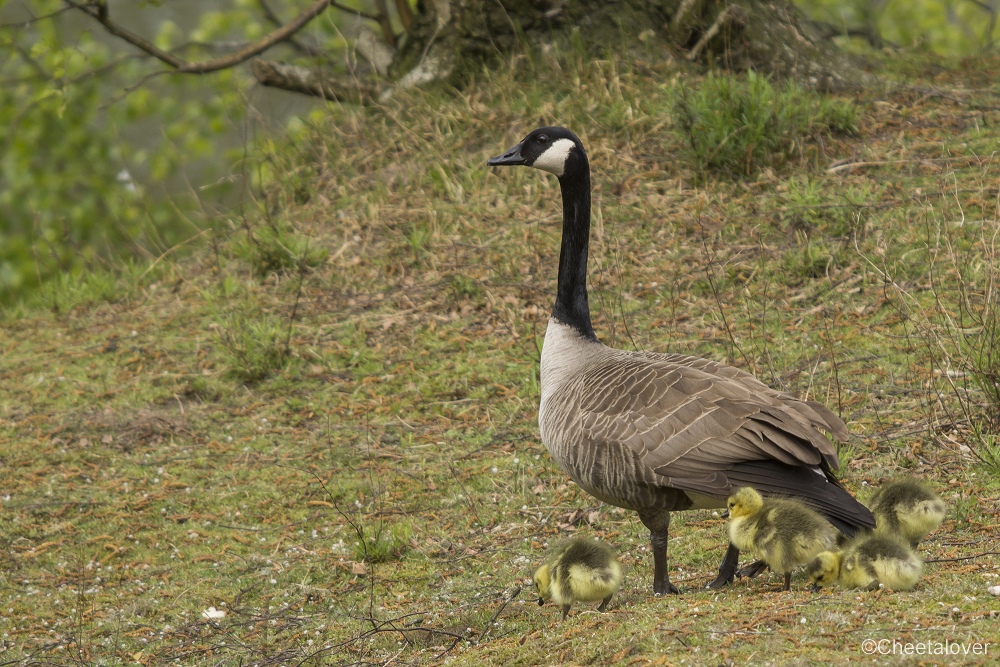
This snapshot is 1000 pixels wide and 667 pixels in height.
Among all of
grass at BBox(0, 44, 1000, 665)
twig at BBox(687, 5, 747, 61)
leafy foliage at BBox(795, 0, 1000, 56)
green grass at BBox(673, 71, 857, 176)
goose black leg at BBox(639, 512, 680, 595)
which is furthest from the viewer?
leafy foliage at BBox(795, 0, 1000, 56)

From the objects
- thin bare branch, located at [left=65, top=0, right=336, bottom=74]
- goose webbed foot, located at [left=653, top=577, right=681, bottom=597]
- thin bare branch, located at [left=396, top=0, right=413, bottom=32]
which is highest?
thin bare branch, located at [left=396, top=0, right=413, bottom=32]

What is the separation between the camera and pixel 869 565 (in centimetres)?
402

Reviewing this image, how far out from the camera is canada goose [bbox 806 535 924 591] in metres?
3.95

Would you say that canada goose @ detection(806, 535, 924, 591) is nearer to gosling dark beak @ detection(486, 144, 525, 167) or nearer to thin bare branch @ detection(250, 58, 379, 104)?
gosling dark beak @ detection(486, 144, 525, 167)

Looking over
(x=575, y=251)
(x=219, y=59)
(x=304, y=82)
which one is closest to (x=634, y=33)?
(x=304, y=82)

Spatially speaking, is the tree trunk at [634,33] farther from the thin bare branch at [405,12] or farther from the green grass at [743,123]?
the green grass at [743,123]

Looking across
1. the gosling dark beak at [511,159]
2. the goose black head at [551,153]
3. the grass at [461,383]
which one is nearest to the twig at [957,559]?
the grass at [461,383]

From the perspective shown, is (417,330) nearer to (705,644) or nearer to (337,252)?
(337,252)

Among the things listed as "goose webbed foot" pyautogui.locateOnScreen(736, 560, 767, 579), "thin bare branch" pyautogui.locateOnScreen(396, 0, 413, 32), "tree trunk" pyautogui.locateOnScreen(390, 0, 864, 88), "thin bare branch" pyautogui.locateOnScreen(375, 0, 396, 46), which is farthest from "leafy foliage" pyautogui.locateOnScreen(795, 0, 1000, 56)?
"goose webbed foot" pyautogui.locateOnScreen(736, 560, 767, 579)

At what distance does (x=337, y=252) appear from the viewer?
10.5m

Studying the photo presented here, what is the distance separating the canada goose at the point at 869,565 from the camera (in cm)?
395

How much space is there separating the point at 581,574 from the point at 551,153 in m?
2.71

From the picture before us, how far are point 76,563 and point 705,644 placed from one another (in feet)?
14.3

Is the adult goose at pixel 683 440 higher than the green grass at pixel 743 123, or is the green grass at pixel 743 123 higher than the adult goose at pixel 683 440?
the green grass at pixel 743 123
